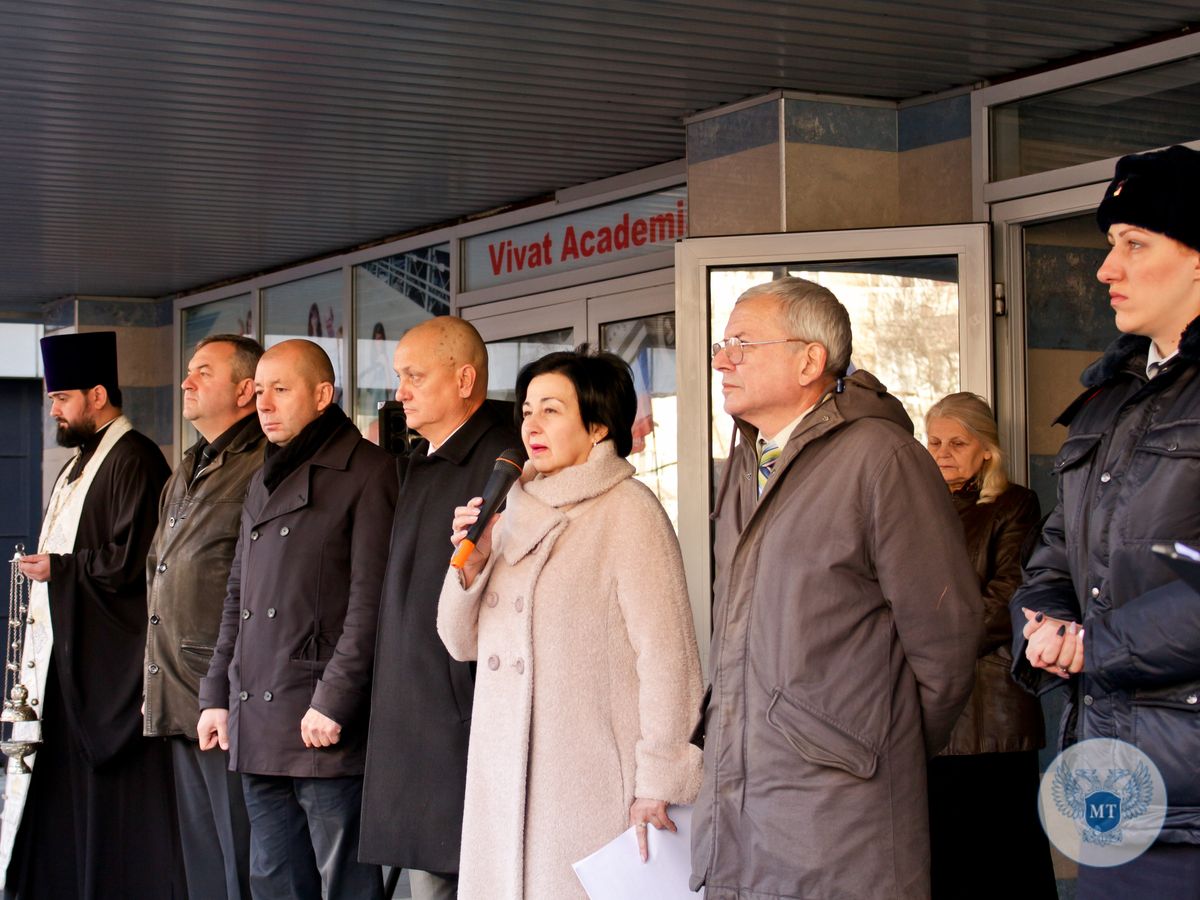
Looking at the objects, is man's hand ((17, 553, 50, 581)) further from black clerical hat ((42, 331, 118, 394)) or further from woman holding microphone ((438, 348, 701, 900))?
woman holding microphone ((438, 348, 701, 900))

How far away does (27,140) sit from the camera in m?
6.83

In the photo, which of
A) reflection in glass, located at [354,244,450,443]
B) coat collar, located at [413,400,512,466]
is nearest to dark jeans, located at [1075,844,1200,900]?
coat collar, located at [413,400,512,466]

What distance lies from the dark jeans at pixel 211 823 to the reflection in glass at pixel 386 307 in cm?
455

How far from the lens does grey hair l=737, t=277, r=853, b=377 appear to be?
296 centimetres

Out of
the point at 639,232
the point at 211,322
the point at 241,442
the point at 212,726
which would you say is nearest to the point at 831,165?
the point at 639,232

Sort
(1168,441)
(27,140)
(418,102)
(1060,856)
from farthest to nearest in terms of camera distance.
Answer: (27,140) < (418,102) < (1060,856) < (1168,441)

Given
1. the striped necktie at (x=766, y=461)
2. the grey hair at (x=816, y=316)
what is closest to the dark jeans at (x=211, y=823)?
the striped necktie at (x=766, y=461)

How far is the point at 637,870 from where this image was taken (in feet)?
9.98

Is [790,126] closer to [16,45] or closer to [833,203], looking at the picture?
[833,203]

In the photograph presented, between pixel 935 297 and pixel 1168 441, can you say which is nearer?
pixel 1168 441

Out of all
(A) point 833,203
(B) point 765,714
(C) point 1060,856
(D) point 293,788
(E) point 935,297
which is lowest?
(C) point 1060,856

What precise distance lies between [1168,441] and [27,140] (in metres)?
5.69

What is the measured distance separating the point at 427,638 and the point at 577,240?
4.53m

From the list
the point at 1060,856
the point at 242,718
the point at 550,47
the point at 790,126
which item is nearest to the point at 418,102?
the point at 550,47
